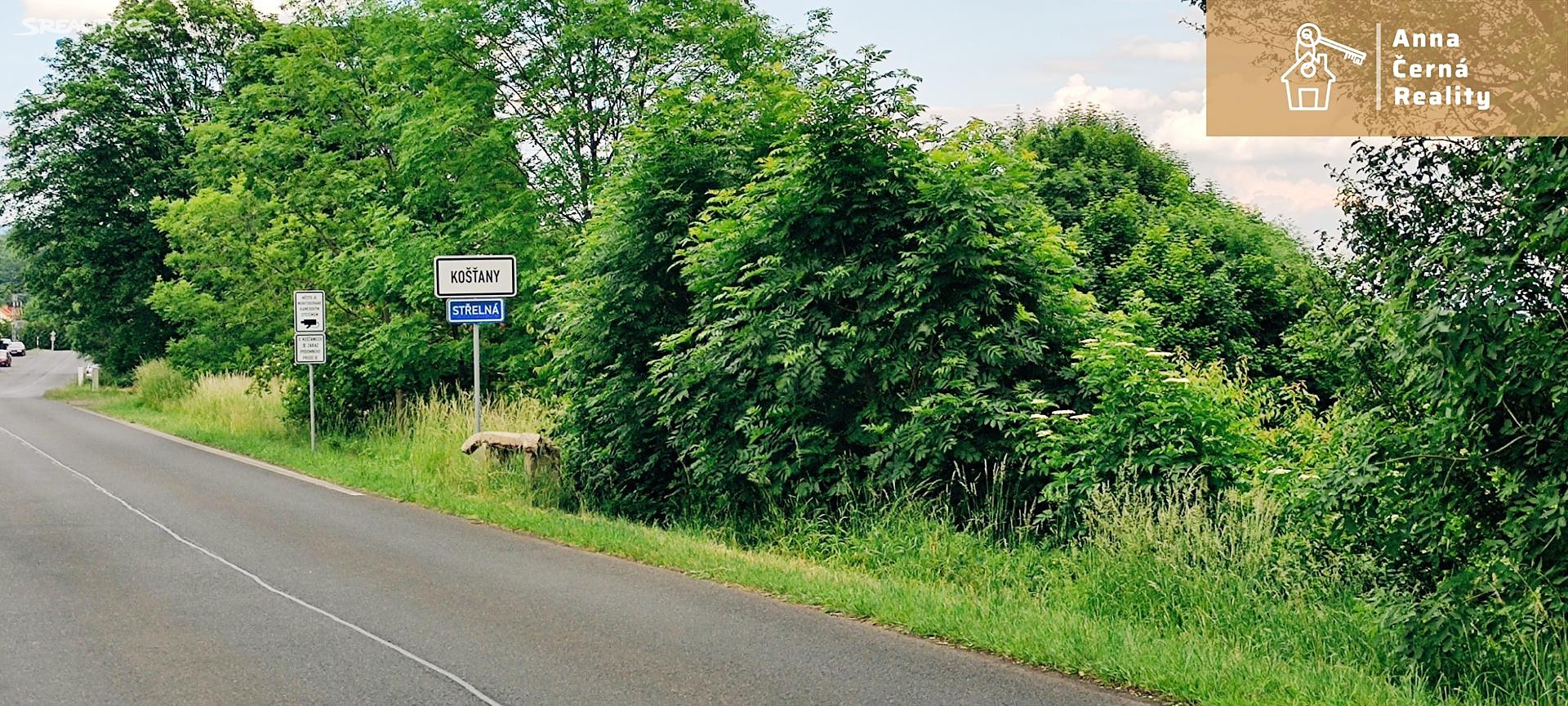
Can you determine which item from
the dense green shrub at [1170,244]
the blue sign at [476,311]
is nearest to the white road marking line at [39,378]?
the dense green shrub at [1170,244]

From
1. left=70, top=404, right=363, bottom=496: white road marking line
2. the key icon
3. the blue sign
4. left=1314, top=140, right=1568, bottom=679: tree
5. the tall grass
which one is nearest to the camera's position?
left=1314, top=140, right=1568, bottom=679: tree

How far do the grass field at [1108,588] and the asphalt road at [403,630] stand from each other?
0.33 metres

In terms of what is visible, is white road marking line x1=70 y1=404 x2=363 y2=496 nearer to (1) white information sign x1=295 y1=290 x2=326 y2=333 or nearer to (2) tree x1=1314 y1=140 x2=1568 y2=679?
(1) white information sign x1=295 y1=290 x2=326 y2=333

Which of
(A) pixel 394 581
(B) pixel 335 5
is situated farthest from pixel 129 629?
(B) pixel 335 5

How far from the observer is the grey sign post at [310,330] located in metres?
23.7

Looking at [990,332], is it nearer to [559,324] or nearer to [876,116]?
[876,116]

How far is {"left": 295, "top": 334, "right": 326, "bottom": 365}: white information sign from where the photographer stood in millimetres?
23672

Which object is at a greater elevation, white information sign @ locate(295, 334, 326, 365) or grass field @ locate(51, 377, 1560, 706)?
white information sign @ locate(295, 334, 326, 365)

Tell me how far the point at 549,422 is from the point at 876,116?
7.77 m

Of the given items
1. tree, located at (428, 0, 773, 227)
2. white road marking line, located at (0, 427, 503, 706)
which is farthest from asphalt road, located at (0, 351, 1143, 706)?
tree, located at (428, 0, 773, 227)

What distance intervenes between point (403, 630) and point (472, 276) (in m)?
10.6

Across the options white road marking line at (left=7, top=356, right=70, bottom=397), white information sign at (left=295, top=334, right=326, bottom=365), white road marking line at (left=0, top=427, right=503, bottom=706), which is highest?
white information sign at (left=295, top=334, right=326, bottom=365)

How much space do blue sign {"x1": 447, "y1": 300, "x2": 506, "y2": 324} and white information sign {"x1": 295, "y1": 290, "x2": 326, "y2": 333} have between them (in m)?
6.63

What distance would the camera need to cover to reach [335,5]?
28.9 m
